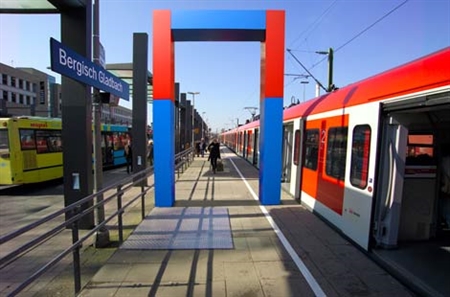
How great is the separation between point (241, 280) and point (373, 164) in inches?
97.6

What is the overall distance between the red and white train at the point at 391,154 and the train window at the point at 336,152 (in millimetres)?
17

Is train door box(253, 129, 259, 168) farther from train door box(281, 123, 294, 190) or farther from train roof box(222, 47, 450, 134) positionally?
train roof box(222, 47, 450, 134)

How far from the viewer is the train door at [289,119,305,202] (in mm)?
8805

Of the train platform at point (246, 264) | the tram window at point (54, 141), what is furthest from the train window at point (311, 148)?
the tram window at point (54, 141)

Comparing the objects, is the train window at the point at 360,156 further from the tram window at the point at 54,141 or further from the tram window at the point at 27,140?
the tram window at the point at 54,141

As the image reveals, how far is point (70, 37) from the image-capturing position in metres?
6.45

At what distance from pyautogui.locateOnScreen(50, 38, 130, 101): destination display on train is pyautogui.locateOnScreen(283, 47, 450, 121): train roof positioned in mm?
4085

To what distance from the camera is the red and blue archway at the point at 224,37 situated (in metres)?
8.14

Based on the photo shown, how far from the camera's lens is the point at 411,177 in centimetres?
527

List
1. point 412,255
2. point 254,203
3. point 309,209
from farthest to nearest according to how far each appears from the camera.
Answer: point 254,203 → point 309,209 → point 412,255

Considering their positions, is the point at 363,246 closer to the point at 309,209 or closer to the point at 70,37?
the point at 309,209

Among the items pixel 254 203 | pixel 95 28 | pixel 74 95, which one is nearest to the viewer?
pixel 95 28

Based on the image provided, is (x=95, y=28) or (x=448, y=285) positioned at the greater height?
(x=95, y=28)

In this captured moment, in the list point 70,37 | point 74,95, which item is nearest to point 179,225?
point 74,95
